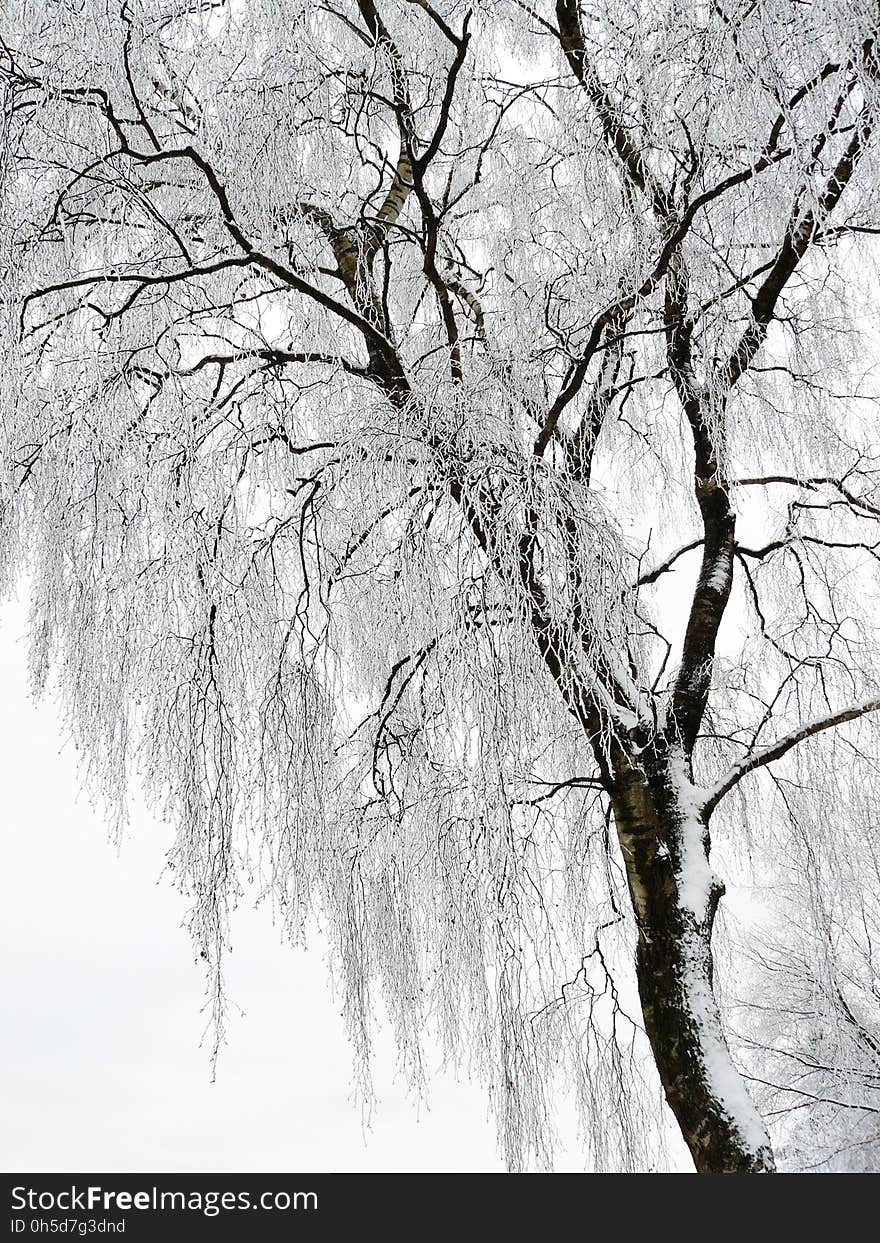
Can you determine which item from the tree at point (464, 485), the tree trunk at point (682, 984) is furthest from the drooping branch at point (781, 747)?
the tree trunk at point (682, 984)

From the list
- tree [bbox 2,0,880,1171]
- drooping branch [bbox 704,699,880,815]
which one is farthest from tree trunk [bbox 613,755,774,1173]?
drooping branch [bbox 704,699,880,815]

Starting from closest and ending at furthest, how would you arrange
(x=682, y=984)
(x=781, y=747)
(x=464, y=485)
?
(x=464, y=485), (x=682, y=984), (x=781, y=747)

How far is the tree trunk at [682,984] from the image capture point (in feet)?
7.19

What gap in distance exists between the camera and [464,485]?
6.97ft

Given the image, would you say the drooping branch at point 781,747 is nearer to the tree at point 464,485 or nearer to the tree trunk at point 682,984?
the tree at point 464,485

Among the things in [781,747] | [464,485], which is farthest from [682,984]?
[464,485]

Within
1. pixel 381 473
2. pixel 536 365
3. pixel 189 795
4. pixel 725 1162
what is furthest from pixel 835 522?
pixel 189 795

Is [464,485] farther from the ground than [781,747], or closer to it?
farther from the ground

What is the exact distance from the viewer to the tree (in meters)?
2.12

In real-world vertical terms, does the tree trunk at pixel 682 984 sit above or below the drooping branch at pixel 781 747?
below

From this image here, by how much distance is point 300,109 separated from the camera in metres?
2.49

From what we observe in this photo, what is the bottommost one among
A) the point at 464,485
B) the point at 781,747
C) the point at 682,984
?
the point at 682,984

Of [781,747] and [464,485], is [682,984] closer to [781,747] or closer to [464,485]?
[781,747]

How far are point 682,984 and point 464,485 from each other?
1.19 m
